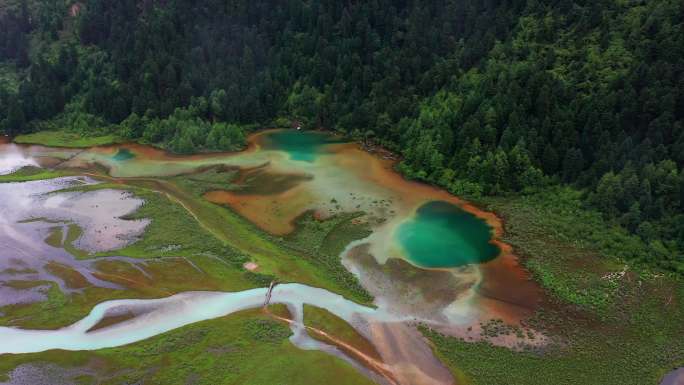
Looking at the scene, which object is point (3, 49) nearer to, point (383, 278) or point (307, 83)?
point (307, 83)

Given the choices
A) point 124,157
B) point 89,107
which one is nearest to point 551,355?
point 124,157

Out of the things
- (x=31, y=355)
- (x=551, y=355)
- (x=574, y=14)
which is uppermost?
(x=574, y=14)

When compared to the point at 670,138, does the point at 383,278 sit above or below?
below

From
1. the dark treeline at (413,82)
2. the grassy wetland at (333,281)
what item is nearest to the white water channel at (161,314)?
the grassy wetland at (333,281)

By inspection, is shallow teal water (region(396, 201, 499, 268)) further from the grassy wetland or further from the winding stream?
the grassy wetland

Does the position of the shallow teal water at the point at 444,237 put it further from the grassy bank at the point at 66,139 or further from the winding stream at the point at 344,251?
the grassy bank at the point at 66,139

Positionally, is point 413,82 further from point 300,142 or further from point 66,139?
point 66,139
